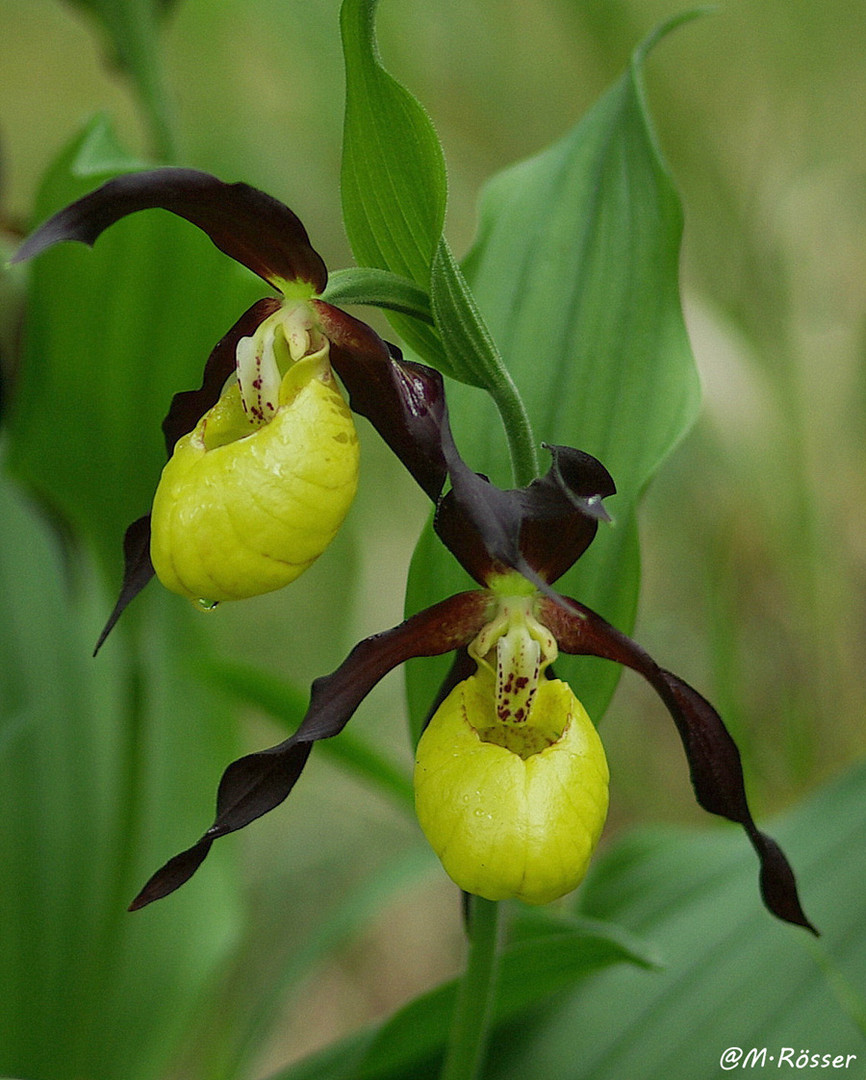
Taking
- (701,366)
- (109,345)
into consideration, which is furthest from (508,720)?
(701,366)

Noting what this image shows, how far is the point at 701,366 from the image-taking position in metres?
2.23

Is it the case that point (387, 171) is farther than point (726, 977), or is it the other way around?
point (726, 977)

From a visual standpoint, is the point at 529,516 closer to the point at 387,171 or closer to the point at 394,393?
the point at 394,393

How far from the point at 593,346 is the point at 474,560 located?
0.33 meters

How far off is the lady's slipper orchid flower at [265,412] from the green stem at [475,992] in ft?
1.34

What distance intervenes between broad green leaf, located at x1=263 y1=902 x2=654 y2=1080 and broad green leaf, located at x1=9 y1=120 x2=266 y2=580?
806 millimetres

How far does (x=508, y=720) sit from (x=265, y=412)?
1.10 ft

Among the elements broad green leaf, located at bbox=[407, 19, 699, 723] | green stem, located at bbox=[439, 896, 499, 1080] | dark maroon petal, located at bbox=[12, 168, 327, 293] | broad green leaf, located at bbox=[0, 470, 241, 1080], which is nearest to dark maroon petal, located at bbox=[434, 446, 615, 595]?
broad green leaf, located at bbox=[407, 19, 699, 723]

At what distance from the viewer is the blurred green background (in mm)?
2350

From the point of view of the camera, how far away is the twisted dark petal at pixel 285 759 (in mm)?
749

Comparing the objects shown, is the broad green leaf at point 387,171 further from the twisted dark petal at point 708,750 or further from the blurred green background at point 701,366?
the blurred green background at point 701,366

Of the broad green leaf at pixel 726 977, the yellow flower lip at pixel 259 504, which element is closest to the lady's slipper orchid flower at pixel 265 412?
the yellow flower lip at pixel 259 504

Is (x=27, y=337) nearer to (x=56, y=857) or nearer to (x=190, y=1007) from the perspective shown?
(x=56, y=857)

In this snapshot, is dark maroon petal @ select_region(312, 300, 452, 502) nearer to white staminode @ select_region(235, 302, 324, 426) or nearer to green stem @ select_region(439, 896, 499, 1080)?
white staminode @ select_region(235, 302, 324, 426)
